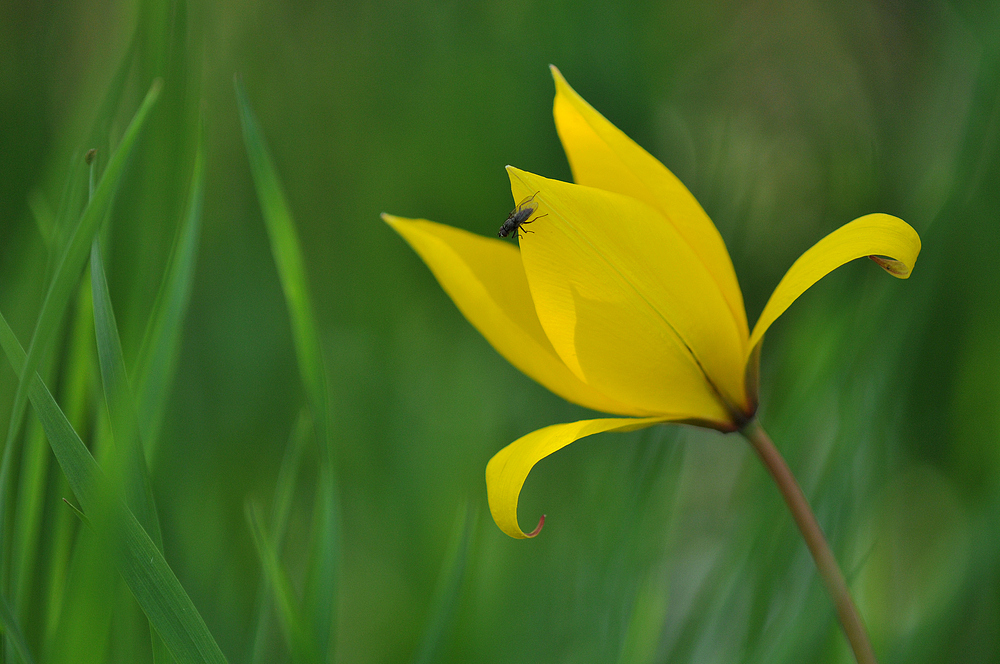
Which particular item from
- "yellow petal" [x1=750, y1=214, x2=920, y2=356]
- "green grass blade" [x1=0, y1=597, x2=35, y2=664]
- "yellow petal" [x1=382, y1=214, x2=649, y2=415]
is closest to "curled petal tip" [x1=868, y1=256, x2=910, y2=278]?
"yellow petal" [x1=750, y1=214, x2=920, y2=356]

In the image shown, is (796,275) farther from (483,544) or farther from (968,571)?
(483,544)

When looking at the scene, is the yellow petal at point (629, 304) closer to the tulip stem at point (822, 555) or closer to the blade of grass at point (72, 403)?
the tulip stem at point (822, 555)

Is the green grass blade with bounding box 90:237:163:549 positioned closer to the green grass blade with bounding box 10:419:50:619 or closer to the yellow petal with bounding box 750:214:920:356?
the green grass blade with bounding box 10:419:50:619

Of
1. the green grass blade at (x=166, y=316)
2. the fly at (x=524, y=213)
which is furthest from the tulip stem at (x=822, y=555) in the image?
the green grass blade at (x=166, y=316)

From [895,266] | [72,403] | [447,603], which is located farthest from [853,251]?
[72,403]

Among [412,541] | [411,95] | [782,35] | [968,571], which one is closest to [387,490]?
[412,541]

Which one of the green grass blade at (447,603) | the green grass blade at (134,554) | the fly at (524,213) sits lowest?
the green grass blade at (447,603)
